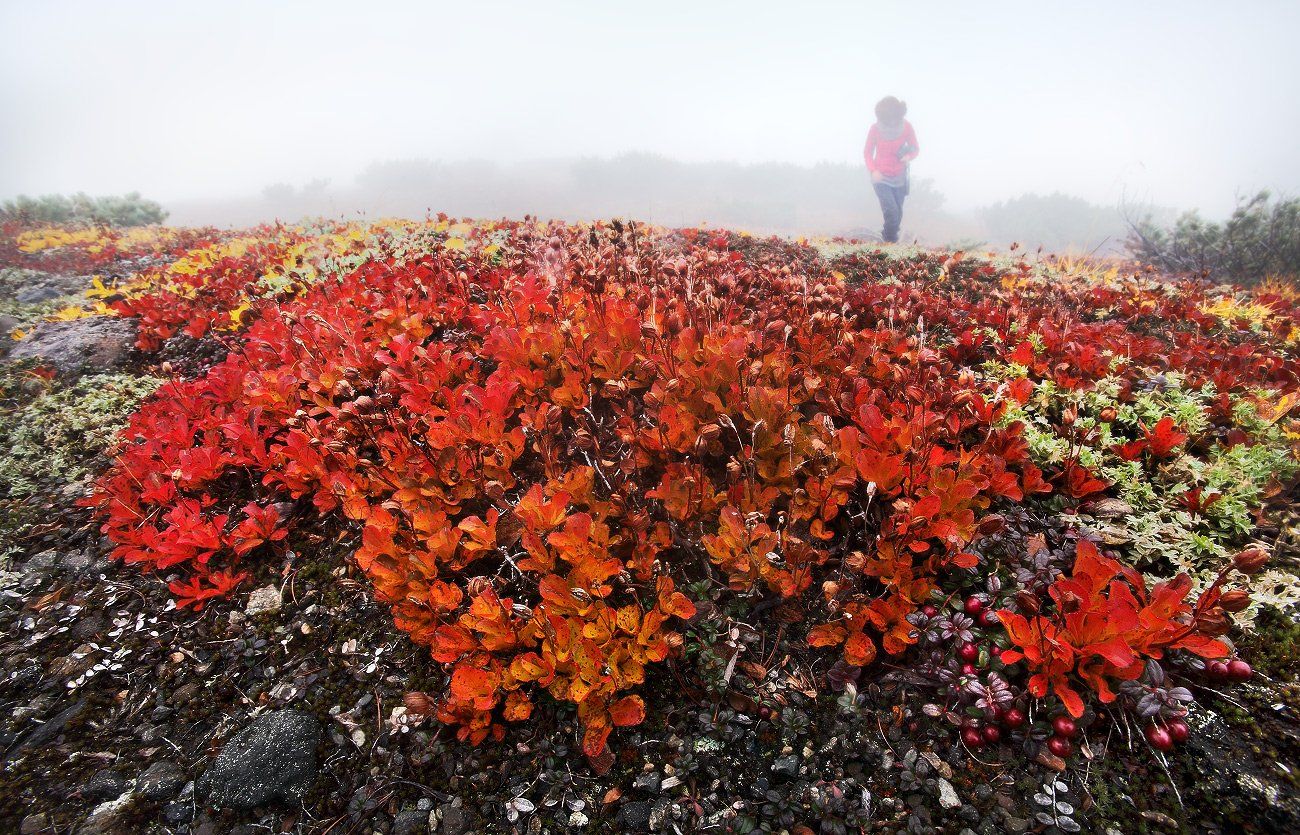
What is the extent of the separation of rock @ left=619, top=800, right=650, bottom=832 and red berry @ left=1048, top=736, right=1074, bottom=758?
1428 mm

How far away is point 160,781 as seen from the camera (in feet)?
6.68

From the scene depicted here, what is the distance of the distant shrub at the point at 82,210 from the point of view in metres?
17.0

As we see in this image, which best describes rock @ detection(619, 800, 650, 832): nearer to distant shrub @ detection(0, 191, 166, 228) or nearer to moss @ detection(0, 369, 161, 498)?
moss @ detection(0, 369, 161, 498)

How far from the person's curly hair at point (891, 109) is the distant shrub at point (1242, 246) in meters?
8.73

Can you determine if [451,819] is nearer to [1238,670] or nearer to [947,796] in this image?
[947,796]

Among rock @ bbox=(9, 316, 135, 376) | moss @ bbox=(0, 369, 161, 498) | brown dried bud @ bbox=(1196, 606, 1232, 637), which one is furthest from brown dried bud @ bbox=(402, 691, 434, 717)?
rock @ bbox=(9, 316, 135, 376)

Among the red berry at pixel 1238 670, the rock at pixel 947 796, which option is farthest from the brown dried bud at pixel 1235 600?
the rock at pixel 947 796

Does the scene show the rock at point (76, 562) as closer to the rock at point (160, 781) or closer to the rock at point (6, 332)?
the rock at point (160, 781)

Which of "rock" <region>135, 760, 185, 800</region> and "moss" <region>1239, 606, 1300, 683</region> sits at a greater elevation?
"moss" <region>1239, 606, 1300, 683</region>

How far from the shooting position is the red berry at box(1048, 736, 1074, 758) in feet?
5.93

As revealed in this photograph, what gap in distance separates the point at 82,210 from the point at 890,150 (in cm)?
2794

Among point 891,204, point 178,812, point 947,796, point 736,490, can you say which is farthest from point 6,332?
point 891,204

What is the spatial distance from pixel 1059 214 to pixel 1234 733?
45910 millimetres

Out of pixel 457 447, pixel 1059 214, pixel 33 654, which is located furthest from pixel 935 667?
pixel 1059 214
